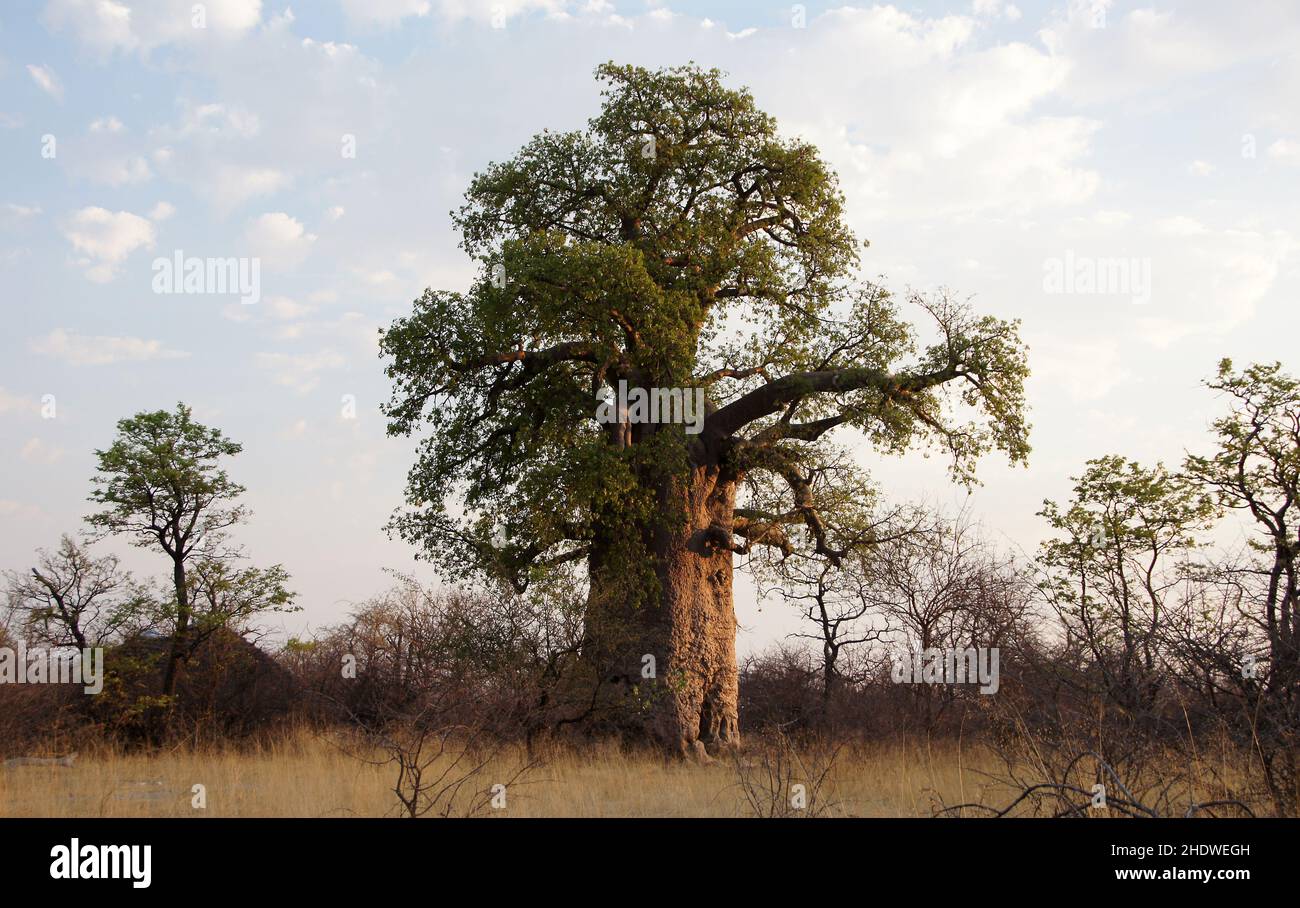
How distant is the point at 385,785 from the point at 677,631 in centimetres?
565

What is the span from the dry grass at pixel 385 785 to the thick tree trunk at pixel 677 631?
0.84m

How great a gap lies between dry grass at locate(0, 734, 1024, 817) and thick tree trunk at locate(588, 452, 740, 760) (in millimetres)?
839

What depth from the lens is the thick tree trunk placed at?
13.4 metres

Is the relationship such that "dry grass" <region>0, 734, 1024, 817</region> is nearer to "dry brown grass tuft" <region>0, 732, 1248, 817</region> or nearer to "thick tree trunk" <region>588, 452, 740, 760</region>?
"dry brown grass tuft" <region>0, 732, 1248, 817</region>

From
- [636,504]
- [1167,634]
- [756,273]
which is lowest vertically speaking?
[1167,634]

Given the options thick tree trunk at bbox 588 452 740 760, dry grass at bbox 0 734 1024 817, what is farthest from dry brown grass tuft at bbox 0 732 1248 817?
thick tree trunk at bbox 588 452 740 760

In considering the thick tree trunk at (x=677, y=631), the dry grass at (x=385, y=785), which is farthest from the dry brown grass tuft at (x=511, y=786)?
the thick tree trunk at (x=677, y=631)

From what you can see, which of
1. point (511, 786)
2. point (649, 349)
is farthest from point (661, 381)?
point (511, 786)

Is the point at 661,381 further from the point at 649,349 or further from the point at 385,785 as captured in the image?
the point at 385,785

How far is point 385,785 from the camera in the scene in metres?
9.05

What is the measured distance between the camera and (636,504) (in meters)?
13.3
